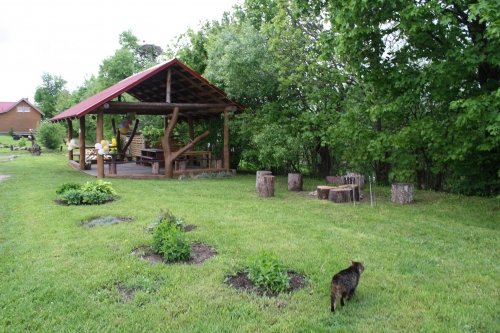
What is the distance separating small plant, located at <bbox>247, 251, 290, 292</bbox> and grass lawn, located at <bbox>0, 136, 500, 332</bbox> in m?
0.17

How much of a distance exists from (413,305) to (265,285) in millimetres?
1433

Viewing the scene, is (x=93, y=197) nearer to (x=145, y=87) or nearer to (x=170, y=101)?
(x=170, y=101)

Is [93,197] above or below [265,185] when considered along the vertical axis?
below

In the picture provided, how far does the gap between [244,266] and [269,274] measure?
0.63 m

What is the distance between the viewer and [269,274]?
3982mm

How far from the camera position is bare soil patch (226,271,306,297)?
155 inches

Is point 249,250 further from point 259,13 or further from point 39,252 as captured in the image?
point 259,13

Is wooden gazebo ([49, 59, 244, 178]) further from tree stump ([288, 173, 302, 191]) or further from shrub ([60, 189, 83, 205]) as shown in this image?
shrub ([60, 189, 83, 205])

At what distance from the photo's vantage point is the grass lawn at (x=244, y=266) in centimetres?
337

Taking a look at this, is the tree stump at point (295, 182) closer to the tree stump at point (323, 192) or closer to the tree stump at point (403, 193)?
the tree stump at point (323, 192)

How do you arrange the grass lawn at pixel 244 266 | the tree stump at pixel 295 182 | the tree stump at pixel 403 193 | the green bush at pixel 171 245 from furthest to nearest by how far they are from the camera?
the tree stump at pixel 295 182
the tree stump at pixel 403 193
the green bush at pixel 171 245
the grass lawn at pixel 244 266

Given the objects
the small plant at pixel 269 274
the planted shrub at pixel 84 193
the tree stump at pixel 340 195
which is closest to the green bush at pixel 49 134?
the planted shrub at pixel 84 193

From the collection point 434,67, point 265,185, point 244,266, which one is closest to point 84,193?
point 265,185

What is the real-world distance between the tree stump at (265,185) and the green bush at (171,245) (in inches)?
205
